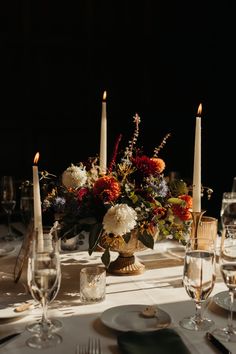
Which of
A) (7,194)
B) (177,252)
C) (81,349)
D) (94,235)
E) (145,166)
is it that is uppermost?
(145,166)

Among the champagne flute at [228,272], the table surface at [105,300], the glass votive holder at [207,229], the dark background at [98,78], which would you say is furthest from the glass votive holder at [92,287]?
the dark background at [98,78]

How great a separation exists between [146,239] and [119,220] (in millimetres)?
168

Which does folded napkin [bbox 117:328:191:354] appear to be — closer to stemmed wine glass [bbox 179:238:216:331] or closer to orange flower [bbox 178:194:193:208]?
stemmed wine glass [bbox 179:238:216:331]

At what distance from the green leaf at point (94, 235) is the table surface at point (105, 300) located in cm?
14

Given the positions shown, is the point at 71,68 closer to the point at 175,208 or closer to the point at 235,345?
the point at 175,208

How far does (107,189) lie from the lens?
5.25 ft

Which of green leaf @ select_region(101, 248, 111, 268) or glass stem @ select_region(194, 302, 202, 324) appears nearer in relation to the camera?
glass stem @ select_region(194, 302, 202, 324)

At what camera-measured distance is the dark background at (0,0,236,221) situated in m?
4.02

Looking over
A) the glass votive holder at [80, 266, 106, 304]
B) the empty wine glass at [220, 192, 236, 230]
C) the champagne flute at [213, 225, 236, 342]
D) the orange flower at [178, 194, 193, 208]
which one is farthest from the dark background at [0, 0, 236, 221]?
the champagne flute at [213, 225, 236, 342]

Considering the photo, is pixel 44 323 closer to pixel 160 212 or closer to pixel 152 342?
pixel 152 342

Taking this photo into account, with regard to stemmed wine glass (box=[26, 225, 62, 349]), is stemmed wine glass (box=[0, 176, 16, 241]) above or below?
above

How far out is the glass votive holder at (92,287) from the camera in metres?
1.45

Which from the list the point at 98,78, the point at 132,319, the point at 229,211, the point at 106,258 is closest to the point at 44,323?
the point at 132,319

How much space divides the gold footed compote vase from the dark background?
2.25m
